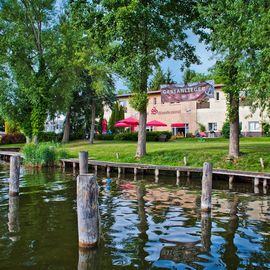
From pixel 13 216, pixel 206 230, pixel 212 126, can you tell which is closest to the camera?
pixel 206 230

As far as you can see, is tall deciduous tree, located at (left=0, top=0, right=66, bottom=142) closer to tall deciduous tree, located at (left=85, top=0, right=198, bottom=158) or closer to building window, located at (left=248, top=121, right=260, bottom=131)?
tall deciduous tree, located at (left=85, top=0, right=198, bottom=158)

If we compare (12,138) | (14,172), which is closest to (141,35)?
(14,172)

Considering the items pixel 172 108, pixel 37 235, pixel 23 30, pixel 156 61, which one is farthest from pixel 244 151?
pixel 172 108

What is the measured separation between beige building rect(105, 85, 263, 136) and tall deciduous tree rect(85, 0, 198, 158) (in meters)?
24.6

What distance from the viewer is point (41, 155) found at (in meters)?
28.1

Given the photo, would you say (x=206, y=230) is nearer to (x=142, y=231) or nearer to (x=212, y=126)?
(x=142, y=231)

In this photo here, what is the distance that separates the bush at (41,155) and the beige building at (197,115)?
23.8 metres

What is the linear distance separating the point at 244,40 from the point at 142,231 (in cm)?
1052

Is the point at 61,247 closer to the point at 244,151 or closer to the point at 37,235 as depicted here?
the point at 37,235

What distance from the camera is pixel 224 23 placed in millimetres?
18703

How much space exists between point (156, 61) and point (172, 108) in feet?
99.7

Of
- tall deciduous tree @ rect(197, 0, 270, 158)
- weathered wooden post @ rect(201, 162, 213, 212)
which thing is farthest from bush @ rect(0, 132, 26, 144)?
weathered wooden post @ rect(201, 162, 213, 212)

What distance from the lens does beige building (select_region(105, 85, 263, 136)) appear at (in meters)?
49.8

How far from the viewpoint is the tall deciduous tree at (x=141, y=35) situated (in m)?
22.5
